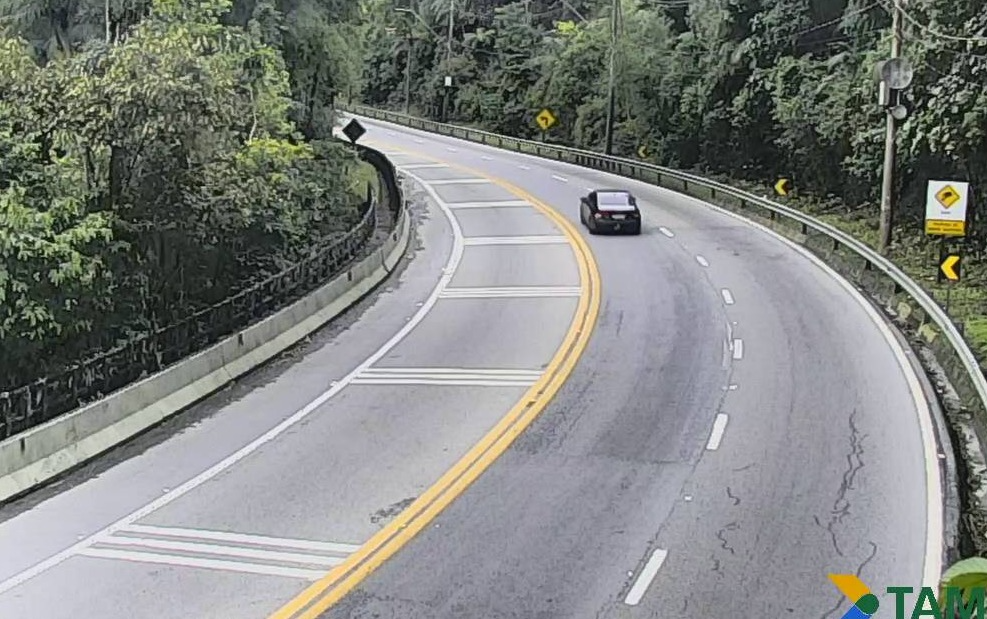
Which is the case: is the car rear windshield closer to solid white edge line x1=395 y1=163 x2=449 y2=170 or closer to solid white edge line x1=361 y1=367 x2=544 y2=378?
solid white edge line x1=361 y1=367 x2=544 y2=378

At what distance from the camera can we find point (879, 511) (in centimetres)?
1309

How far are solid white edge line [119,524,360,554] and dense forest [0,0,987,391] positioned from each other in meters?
5.00

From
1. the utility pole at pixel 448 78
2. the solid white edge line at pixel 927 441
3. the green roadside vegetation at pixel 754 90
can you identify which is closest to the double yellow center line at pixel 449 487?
the solid white edge line at pixel 927 441

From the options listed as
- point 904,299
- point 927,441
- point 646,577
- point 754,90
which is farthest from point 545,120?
point 646,577

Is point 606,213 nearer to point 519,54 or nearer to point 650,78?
point 650,78

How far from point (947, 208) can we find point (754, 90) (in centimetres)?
2175

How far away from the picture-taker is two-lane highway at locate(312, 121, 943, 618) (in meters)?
11.2

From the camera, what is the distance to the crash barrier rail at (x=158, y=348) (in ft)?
49.4

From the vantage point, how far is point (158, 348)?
1834 centimetres

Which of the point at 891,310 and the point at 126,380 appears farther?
the point at 891,310

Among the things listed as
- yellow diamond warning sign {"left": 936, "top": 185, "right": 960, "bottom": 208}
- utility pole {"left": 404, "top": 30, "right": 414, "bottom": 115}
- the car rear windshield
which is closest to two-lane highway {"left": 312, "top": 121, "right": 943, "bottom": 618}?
yellow diamond warning sign {"left": 936, "top": 185, "right": 960, "bottom": 208}

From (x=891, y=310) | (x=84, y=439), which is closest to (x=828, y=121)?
(x=891, y=310)

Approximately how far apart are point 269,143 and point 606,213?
15102 millimetres

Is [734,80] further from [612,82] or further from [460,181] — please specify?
[460,181]
